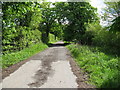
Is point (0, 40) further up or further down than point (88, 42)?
further up

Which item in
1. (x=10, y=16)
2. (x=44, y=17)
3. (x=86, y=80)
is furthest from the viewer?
(x=44, y=17)

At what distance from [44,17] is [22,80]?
33.9 m

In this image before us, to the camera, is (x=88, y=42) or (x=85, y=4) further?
(x=85, y=4)

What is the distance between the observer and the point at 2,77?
6.91 meters

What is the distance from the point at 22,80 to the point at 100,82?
3427 mm

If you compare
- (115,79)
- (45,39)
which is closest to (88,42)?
(45,39)

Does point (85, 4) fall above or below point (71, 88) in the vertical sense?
above

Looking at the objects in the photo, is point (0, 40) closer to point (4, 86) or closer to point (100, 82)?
point (4, 86)

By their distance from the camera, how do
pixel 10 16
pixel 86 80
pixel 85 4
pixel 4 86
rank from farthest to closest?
pixel 85 4
pixel 10 16
pixel 86 80
pixel 4 86

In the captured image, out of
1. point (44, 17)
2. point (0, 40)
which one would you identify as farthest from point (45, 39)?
point (0, 40)

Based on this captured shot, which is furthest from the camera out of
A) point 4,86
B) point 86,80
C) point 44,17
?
point 44,17

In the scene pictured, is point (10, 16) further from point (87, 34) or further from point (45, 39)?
point (45, 39)

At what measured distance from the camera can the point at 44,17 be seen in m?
38.9

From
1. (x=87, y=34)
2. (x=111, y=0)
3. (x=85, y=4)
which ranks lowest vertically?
(x=87, y=34)
